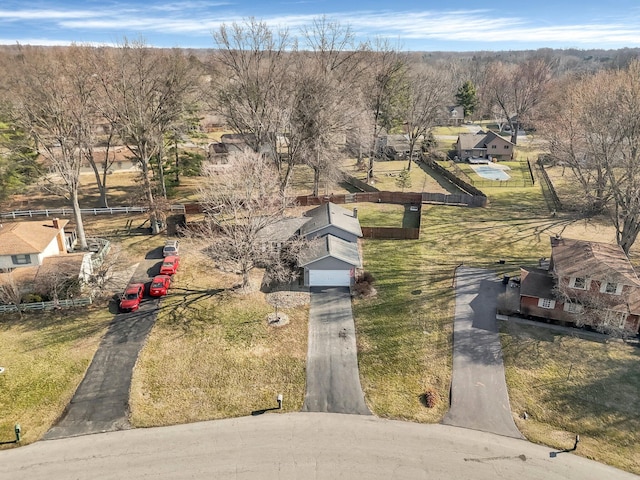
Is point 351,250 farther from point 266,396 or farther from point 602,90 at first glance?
point 602,90

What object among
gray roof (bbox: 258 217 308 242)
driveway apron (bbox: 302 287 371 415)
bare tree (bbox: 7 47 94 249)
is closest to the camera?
driveway apron (bbox: 302 287 371 415)

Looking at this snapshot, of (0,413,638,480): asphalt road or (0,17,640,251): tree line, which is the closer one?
(0,413,638,480): asphalt road

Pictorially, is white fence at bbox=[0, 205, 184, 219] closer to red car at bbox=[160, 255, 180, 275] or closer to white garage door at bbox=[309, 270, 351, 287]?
red car at bbox=[160, 255, 180, 275]

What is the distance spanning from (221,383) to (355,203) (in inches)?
1317

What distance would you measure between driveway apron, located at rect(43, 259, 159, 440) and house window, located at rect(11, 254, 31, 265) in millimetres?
9957

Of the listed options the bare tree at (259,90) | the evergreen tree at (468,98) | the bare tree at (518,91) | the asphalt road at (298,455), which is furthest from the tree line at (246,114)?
the evergreen tree at (468,98)

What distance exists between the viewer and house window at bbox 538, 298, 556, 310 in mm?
28391

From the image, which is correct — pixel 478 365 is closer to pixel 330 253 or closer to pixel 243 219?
pixel 330 253

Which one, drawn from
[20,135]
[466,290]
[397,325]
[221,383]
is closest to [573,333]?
[466,290]

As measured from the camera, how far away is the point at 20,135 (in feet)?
169

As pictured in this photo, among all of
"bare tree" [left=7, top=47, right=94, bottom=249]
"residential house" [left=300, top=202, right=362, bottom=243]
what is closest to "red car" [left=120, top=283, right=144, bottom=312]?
"bare tree" [left=7, top=47, right=94, bottom=249]

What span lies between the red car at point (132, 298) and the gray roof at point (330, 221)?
13.5 metres

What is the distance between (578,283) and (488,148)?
51.8 meters

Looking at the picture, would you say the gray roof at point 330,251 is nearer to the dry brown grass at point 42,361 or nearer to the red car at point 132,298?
the red car at point 132,298
